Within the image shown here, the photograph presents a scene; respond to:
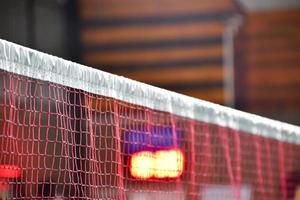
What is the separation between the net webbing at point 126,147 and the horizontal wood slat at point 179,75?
746mm

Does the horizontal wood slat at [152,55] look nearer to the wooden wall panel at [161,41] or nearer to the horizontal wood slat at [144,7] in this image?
the wooden wall panel at [161,41]

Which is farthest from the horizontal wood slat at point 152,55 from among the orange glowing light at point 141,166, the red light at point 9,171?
the red light at point 9,171

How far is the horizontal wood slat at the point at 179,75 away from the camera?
6723mm

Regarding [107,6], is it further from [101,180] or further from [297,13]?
[101,180]

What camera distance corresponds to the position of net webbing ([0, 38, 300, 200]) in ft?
12.1

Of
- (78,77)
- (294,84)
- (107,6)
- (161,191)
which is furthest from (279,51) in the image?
(78,77)

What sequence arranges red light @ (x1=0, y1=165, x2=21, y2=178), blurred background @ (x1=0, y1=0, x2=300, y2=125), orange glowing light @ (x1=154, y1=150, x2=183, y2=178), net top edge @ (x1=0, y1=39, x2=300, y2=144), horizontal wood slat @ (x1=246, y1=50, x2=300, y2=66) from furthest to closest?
horizontal wood slat @ (x1=246, y1=50, x2=300, y2=66)
blurred background @ (x1=0, y1=0, x2=300, y2=125)
orange glowing light @ (x1=154, y1=150, x2=183, y2=178)
red light @ (x1=0, y1=165, x2=21, y2=178)
net top edge @ (x1=0, y1=39, x2=300, y2=144)

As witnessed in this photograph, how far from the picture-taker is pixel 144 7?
22.7 feet

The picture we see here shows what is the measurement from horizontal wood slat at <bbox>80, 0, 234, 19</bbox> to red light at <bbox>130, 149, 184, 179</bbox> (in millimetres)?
2103

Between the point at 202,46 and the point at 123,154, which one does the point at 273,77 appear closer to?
the point at 202,46

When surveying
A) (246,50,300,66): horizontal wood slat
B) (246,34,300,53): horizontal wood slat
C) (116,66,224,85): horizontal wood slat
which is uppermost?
(246,34,300,53): horizontal wood slat

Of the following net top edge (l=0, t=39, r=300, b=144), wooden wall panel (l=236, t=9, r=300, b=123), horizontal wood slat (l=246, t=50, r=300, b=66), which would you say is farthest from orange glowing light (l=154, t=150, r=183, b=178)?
horizontal wood slat (l=246, t=50, r=300, b=66)

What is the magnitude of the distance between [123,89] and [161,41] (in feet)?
9.83

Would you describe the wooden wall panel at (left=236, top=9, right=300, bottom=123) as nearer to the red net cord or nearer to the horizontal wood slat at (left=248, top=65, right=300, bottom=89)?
the horizontal wood slat at (left=248, top=65, right=300, bottom=89)
